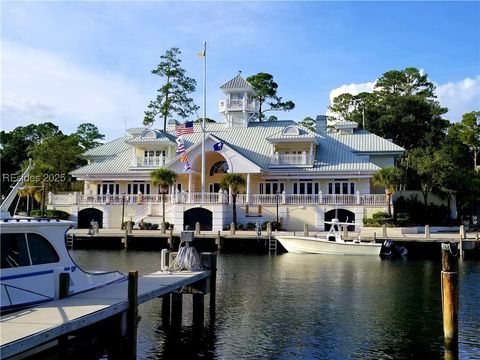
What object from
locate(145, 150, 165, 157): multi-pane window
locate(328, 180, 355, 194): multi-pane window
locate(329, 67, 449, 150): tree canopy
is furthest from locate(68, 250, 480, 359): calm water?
locate(329, 67, 449, 150): tree canopy

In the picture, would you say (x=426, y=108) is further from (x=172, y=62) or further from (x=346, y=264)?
(x=346, y=264)

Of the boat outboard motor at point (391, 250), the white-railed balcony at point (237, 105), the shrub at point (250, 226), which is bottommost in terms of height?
the boat outboard motor at point (391, 250)

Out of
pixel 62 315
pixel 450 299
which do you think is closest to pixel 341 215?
pixel 450 299

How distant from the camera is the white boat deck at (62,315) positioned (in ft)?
32.5

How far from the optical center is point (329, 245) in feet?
120

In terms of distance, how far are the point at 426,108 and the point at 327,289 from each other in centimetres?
4737

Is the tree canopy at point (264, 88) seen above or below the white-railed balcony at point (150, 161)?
Answer: above

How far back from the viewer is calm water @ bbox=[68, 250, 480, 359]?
1496 centimetres

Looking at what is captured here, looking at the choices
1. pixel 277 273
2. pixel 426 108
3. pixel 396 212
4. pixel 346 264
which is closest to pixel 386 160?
pixel 396 212

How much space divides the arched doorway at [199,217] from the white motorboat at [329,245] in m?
9.91

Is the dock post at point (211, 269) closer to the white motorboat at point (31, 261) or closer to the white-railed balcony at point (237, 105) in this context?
the white motorboat at point (31, 261)

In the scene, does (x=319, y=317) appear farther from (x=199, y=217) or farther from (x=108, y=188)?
(x=108, y=188)

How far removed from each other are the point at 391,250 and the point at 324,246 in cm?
415

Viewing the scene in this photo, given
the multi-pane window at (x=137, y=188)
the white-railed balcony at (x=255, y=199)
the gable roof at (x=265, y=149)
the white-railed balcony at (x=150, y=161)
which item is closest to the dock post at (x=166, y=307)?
the white-railed balcony at (x=255, y=199)
